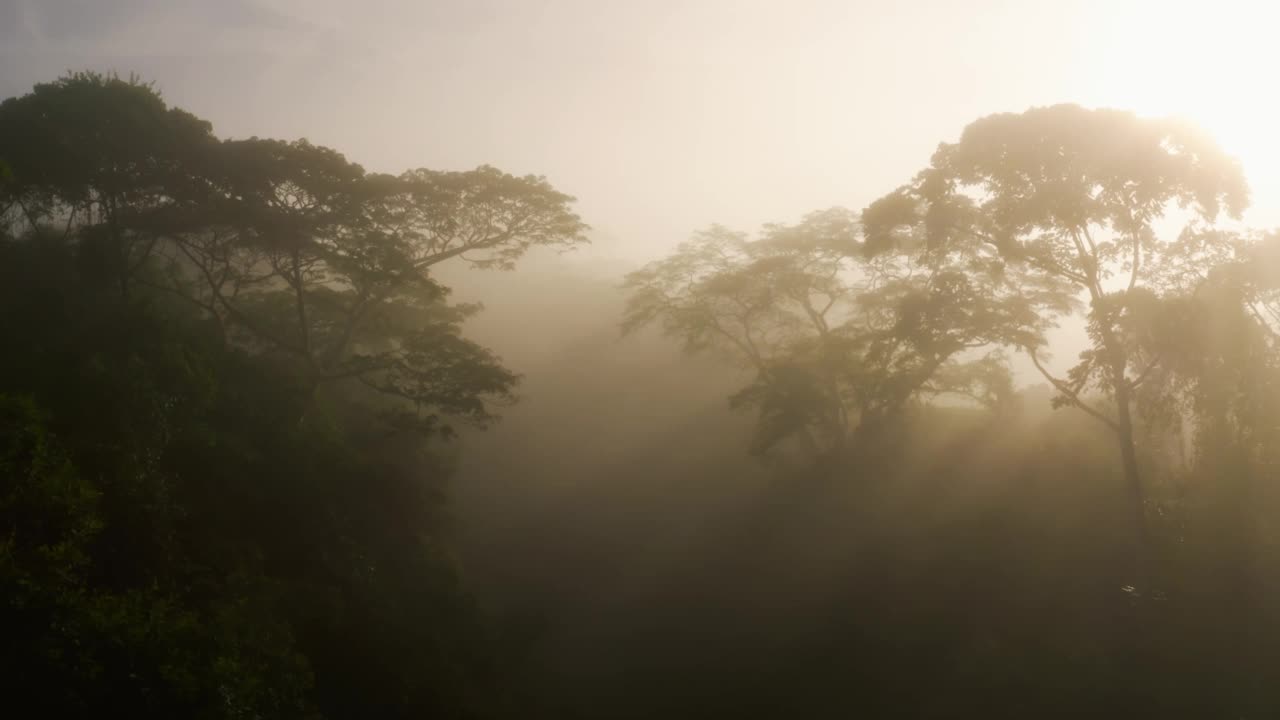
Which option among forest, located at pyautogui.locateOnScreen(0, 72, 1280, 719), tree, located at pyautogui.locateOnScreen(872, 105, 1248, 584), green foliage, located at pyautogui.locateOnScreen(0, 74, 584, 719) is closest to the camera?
green foliage, located at pyautogui.locateOnScreen(0, 74, 584, 719)

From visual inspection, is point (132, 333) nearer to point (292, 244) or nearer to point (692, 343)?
point (292, 244)

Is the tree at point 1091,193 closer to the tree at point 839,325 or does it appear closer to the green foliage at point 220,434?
the tree at point 839,325

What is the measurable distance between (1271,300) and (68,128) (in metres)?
24.5

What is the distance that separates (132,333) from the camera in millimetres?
11633

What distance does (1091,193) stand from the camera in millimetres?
13070

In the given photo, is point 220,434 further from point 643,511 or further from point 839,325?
point 839,325

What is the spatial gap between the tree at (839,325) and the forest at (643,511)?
0.41ft

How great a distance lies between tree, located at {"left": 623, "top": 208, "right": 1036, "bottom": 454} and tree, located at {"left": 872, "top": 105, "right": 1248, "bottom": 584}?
53.1 inches

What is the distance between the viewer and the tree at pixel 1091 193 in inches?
491

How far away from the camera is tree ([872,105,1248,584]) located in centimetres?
1248

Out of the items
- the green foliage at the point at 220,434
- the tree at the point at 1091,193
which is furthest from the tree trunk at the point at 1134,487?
the green foliage at the point at 220,434

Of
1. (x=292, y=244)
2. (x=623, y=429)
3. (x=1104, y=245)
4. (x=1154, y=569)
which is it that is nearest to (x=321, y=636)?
(x=292, y=244)

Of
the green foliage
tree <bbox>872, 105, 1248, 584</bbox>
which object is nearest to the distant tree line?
tree <bbox>872, 105, 1248, 584</bbox>

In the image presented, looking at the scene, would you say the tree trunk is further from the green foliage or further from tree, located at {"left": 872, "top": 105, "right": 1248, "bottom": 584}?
the green foliage
